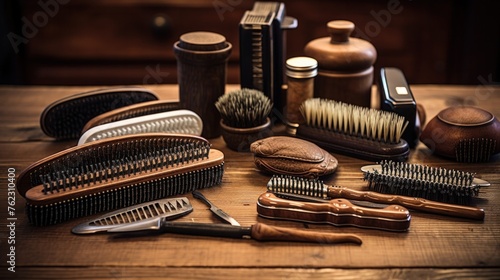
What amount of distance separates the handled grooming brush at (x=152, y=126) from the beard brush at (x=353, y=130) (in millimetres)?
206

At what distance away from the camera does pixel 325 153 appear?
111 centimetres

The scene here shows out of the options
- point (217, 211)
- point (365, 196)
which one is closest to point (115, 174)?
point (217, 211)

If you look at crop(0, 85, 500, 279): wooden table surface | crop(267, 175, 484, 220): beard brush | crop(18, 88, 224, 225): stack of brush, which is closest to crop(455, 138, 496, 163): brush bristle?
crop(0, 85, 500, 279): wooden table surface

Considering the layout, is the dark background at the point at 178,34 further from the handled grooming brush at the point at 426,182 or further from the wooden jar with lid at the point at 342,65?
the handled grooming brush at the point at 426,182

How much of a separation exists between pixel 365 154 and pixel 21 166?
63cm

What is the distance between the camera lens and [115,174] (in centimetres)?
98

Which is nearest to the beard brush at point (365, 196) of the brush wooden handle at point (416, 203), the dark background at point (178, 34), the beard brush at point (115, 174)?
the brush wooden handle at point (416, 203)

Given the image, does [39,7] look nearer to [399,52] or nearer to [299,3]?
[299,3]

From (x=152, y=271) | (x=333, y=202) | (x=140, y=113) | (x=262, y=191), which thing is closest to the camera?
(x=152, y=271)

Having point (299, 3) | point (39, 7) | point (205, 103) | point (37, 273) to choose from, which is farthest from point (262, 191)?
point (39, 7)

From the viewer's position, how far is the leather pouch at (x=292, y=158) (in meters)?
1.07

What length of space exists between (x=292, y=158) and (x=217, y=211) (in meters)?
0.17

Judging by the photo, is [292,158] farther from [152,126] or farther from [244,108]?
[152,126]

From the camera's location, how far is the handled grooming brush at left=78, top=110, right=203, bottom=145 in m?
1.08
